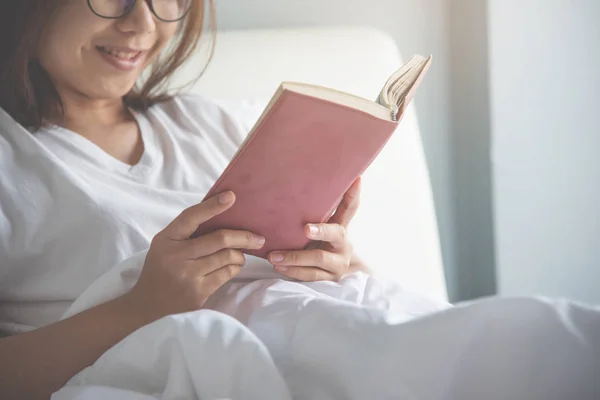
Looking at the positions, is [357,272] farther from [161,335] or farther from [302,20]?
[302,20]

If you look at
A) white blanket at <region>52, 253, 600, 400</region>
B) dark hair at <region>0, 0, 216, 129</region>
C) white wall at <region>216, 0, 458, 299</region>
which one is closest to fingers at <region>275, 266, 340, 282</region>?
white blanket at <region>52, 253, 600, 400</region>

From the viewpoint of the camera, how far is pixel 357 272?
3.09ft

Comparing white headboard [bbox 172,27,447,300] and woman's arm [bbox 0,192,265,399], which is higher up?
white headboard [bbox 172,27,447,300]

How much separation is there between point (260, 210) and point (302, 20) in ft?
2.84

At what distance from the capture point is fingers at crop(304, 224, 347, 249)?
0.83 metres

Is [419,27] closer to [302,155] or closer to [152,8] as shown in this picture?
[152,8]

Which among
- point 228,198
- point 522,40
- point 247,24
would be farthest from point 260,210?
point 522,40

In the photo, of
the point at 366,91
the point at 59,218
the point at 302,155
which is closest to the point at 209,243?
the point at 302,155

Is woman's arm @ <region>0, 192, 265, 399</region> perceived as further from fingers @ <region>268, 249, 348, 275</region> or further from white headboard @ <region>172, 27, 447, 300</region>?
white headboard @ <region>172, 27, 447, 300</region>

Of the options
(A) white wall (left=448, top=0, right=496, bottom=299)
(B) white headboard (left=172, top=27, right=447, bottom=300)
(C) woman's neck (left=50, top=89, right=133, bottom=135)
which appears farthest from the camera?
(A) white wall (left=448, top=0, right=496, bottom=299)

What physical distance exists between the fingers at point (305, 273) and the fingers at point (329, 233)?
1.5 inches

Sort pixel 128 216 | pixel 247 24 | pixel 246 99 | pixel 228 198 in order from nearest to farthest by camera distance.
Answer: pixel 228 198 < pixel 128 216 < pixel 246 99 < pixel 247 24

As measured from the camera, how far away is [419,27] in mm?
1652

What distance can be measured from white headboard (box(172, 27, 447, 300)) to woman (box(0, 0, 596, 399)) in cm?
20
